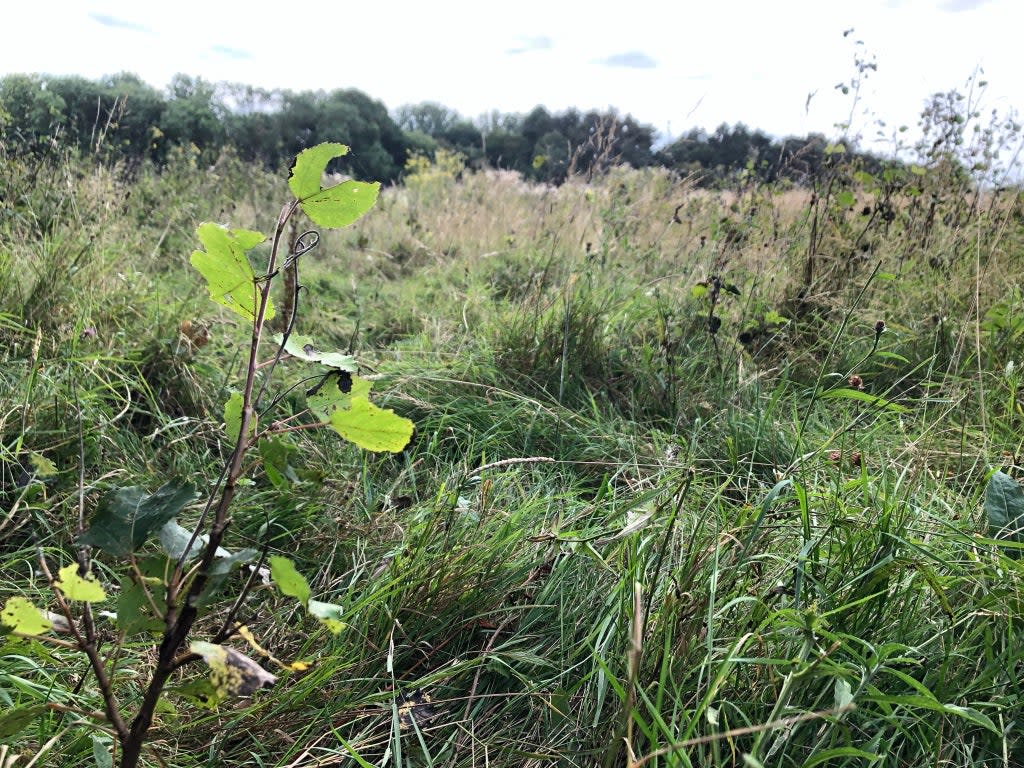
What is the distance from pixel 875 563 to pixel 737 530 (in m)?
0.24

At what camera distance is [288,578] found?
0.71 metres

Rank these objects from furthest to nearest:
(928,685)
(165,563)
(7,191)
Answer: (7,191) < (928,685) < (165,563)

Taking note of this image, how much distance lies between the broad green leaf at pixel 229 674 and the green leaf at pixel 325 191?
458 mm

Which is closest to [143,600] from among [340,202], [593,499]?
[340,202]

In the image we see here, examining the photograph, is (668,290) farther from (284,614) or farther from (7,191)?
(7,191)

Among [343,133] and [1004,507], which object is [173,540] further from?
[343,133]

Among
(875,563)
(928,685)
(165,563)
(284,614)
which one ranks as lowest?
(284,614)

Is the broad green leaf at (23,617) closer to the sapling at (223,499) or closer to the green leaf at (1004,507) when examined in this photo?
the sapling at (223,499)

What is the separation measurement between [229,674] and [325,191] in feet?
1.72

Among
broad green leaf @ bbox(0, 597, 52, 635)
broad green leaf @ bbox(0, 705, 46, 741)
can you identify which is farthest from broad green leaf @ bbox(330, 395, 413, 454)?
broad green leaf @ bbox(0, 705, 46, 741)

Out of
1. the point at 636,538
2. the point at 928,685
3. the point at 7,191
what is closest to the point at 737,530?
the point at 636,538

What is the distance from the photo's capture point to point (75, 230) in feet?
9.58

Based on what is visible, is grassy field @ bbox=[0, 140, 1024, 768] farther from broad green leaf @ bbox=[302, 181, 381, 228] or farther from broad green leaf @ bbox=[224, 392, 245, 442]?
broad green leaf @ bbox=[302, 181, 381, 228]

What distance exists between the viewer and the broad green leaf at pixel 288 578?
69cm
